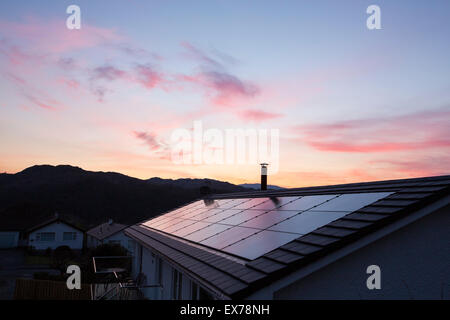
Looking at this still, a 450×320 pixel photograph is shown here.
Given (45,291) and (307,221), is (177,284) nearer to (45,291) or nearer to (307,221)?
(307,221)

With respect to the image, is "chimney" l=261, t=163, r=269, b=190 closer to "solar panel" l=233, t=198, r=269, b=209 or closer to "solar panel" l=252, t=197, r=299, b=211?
"solar panel" l=233, t=198, r=269, b=209

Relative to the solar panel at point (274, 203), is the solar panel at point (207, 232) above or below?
below

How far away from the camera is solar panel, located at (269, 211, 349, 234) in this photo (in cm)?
879

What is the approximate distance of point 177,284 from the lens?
13.1m

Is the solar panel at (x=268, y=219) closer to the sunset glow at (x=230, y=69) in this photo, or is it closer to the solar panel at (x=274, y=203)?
the solar panel at (x=274, y=203)

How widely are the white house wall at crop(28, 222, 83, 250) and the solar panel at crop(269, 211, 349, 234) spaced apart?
56.9m

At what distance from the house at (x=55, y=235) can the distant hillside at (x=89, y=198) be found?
88.6 ft

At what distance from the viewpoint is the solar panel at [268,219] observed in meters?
10.9

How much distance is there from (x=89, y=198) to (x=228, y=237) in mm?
111201

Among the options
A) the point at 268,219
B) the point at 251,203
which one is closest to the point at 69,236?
the point at 251,203

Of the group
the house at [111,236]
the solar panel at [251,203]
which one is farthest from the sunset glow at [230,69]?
the house at [111,236]
